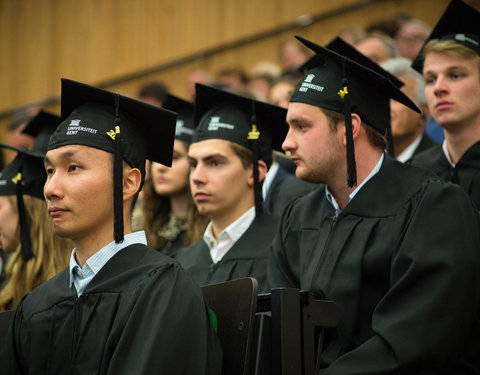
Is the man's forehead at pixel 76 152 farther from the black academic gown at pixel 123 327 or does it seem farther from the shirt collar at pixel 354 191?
the shirt collar at pixel 354 191

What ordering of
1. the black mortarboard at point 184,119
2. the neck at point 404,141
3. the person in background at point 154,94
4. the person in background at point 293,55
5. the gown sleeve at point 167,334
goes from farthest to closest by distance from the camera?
the person in background at point 293,55
the person in background at point 154,94
the black mortarboard at point 184,119
the neck at point 404,141
the gown sleeve at point 167,334

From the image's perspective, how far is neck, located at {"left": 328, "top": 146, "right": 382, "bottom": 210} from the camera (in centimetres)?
324

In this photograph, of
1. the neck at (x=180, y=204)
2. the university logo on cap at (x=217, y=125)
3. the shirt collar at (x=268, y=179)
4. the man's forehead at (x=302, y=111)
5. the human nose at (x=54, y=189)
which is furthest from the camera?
the neck at (x=180, y=204)

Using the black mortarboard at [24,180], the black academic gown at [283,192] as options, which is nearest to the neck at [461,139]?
the black academic gown at [283,192]

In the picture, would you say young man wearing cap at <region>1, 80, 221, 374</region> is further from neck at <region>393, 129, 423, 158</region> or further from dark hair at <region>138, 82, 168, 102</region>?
dark hair at <region>138, 82, 168, 102</region>

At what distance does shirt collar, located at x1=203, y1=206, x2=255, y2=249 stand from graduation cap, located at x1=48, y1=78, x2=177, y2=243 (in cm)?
116

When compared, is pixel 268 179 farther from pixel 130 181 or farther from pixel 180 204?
pixel 130 181

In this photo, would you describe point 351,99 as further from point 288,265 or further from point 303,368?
point 303,368

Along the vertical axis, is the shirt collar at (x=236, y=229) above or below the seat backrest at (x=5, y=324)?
above

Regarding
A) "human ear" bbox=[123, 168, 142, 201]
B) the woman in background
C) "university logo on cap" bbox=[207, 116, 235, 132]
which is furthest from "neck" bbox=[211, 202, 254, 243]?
"human ear" bbox=[123, 168, 142, 201]

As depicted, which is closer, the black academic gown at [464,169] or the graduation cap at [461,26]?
the black academic gown at [464,169]

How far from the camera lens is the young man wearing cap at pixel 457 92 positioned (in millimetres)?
3818

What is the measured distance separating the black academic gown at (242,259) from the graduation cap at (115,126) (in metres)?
1.09

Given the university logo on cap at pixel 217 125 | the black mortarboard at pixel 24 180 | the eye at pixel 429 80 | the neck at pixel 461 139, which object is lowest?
the black mortarboard at pixel 24 180
